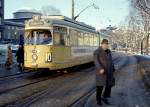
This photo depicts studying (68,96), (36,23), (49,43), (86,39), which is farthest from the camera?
(86,39)

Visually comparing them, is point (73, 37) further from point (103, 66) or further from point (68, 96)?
point (103, 66)

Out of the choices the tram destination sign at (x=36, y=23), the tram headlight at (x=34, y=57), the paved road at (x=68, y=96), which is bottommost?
the paved road at (x=68, y=96)

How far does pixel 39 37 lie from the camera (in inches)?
968

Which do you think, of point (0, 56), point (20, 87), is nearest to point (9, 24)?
point (0, 56)

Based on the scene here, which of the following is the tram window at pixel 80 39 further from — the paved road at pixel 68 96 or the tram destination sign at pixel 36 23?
the paved road at pixel 68 96

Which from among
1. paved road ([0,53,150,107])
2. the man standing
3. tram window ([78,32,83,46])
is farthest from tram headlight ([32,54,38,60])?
the man standing

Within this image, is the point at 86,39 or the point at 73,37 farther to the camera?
the point at 86,39

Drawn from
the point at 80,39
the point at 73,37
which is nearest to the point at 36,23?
the point at 73,37

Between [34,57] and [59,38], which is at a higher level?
[59,38]

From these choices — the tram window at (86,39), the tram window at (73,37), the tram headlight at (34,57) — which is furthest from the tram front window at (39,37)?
the tram window at (86,39)

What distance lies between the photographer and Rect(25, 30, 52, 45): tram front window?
79.8 feet

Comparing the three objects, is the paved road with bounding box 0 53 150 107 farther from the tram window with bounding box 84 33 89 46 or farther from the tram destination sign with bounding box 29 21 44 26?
the tram window with bounding box 84 33 89 46

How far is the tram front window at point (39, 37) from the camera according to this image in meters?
24.3

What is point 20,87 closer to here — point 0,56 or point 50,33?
point 50,33
